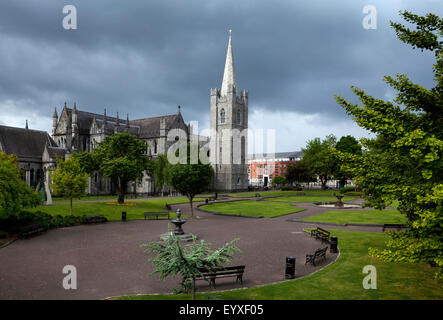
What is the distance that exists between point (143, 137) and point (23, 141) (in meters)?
26.7

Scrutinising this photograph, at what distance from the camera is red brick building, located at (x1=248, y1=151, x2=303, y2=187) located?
143 metres

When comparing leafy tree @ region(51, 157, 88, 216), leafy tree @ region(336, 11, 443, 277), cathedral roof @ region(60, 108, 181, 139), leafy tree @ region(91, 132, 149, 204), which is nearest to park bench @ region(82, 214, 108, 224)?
leafy tree @ region(51, 157, 88, 216)

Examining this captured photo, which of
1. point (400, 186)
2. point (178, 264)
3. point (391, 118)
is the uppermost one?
point (391, 118)

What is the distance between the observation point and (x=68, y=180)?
2983cm

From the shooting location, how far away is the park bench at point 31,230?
21406 millimetres

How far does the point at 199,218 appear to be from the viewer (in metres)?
33.2

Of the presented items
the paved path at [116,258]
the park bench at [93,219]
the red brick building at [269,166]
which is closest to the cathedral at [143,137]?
the park bench at [93,219]

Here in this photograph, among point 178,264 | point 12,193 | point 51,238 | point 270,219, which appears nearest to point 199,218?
point 270,219

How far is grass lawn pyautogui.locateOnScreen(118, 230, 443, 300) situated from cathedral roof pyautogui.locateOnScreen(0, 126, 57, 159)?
61.0 meters

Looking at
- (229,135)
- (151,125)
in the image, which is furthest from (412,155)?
(229,135)

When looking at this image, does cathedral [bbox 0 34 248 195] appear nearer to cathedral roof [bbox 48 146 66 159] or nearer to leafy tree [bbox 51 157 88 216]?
cathedral roof [bbox 48 146 66 159]

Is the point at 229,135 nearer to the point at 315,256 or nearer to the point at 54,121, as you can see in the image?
the point at 54,121
